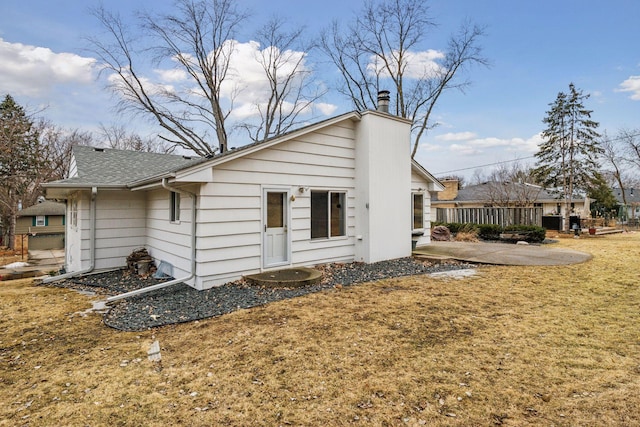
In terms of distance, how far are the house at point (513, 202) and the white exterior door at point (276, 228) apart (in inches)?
558

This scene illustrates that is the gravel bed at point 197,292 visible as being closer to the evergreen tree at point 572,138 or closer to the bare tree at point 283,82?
the bare tree at point 283,82

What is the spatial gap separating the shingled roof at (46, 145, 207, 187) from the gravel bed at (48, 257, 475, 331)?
89.7 inches

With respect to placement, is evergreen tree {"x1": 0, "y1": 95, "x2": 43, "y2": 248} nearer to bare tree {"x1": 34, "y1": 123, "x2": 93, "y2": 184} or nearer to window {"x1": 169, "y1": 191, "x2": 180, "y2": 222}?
bare tree {"x1": 34, "y1": 123, "x2": 93, "y2": 184}

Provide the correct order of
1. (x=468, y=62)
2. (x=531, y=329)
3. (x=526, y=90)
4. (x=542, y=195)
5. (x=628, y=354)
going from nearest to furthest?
(x=628, y=354) → (x=531, y=329) → (x=526, y=90) → (x=468, y=62) → (x=542, y=195)

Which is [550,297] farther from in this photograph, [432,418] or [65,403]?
[65,403]

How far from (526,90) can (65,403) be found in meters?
19.1

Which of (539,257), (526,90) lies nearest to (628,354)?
(539,257)

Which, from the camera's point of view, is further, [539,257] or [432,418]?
[539,257]

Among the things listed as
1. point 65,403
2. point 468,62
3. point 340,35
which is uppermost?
point 340,35

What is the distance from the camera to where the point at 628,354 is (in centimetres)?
333

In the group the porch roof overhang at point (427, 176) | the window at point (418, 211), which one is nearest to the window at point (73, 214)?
the porch roof overhang at point (427, 176)

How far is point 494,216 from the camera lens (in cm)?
1759

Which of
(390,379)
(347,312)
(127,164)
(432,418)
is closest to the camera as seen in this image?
(432,418)

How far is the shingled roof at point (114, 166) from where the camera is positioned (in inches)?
310
